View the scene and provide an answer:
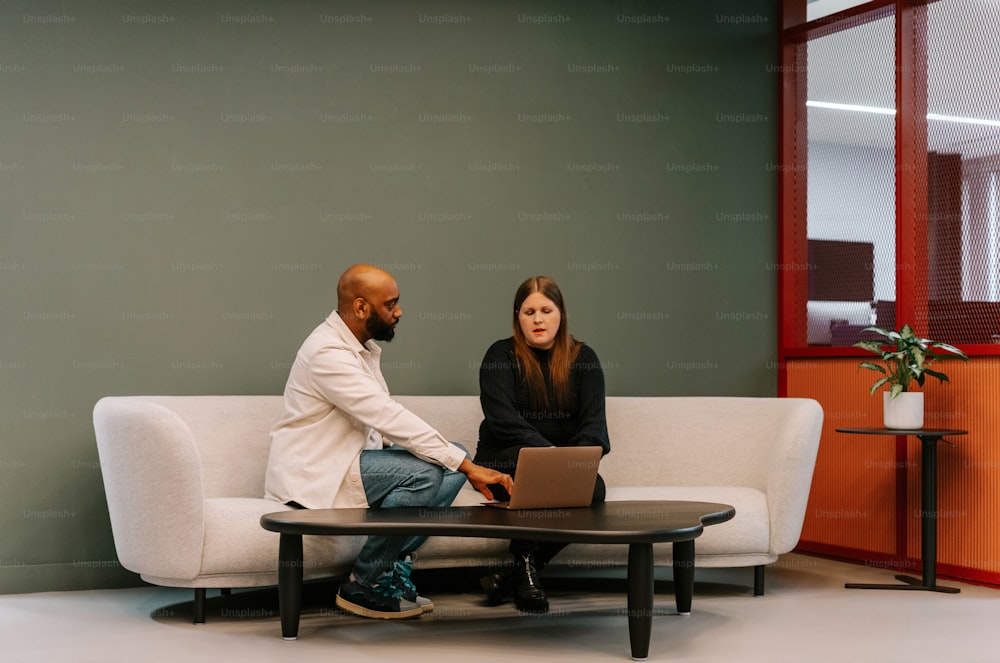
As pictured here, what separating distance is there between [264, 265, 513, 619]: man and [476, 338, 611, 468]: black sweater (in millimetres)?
333

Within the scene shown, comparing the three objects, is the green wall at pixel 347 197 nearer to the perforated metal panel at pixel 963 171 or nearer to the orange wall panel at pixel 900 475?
the orange wall panel at pixel 900 475

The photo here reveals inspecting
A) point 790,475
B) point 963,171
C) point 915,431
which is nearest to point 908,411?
point 915,431

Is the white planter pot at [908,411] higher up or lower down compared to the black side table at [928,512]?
higher up

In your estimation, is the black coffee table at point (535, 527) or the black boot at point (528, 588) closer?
the black coffee table at point (535, 527)

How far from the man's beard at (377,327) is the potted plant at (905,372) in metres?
2.18

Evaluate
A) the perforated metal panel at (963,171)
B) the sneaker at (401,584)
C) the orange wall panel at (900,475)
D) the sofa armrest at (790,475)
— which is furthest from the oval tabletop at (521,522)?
the perforated metal panel at (963,171)

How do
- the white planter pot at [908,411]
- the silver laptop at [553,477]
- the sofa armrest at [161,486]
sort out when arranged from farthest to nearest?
the white planter pot at [908,411], the sofa armrest at [161,486], the silver laptop at [553,477]

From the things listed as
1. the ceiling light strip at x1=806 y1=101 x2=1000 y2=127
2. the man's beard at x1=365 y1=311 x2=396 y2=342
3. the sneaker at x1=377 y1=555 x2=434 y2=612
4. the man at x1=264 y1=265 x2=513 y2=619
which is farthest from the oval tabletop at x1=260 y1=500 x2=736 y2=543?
the ceiling light strip at x1=806 y1=101 x2=1000 y2=127

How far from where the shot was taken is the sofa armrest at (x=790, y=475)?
4.43 metres

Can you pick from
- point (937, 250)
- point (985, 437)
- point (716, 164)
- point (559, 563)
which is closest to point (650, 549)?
point (559, 563)

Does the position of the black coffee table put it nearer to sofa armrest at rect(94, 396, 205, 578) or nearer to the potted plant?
sofa armrest at rect(94, 396, 205, 578)

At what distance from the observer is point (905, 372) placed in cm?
473

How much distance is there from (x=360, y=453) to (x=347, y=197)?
157cm

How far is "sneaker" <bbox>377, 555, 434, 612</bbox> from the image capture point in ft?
12.8
